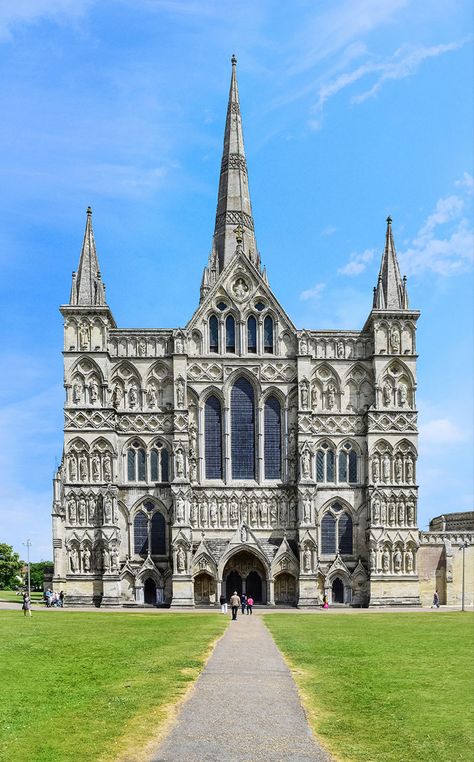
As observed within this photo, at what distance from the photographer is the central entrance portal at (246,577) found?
2448 inches

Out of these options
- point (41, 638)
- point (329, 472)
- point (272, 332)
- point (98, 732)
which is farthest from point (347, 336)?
point (98, 732)

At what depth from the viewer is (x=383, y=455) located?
208 ft

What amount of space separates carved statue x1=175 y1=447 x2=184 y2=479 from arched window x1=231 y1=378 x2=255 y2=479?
434cm

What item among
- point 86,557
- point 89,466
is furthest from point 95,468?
point 86,557

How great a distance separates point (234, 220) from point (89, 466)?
25.7 m

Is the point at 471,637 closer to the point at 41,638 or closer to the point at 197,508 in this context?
the point at 41,638

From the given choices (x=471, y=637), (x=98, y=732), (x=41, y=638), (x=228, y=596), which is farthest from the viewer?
(x=228, y=596)

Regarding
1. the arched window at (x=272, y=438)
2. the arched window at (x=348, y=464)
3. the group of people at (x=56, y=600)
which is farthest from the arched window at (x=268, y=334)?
the group of people at (x=56, y=600)

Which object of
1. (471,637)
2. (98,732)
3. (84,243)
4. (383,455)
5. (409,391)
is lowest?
(471,637)

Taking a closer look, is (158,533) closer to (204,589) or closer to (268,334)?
(204,589)

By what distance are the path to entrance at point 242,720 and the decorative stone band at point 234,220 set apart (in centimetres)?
5246

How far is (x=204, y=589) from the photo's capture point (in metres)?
61.7

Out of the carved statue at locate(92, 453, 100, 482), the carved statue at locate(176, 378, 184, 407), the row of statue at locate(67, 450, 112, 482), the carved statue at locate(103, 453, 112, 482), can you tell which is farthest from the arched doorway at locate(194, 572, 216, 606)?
the carved statue at locate(176, 378, 184, 407)

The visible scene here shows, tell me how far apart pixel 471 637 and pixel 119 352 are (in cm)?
3818
